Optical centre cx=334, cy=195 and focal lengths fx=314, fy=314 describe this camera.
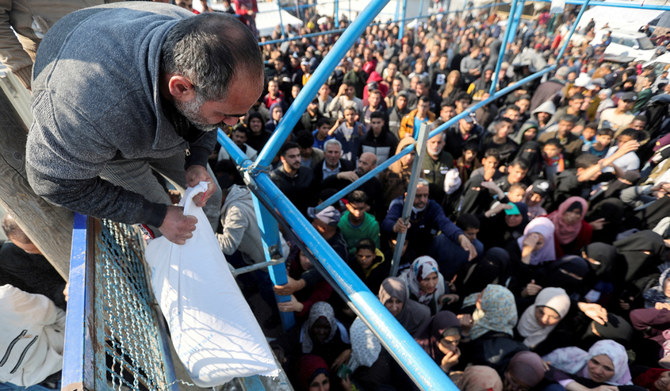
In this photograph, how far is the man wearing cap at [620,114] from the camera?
466 cm

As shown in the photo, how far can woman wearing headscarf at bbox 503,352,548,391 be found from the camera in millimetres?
2301

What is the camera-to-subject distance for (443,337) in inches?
96.8

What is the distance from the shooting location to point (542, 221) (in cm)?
334

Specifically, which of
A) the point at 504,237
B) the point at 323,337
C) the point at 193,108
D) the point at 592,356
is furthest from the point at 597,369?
the point at 193,108

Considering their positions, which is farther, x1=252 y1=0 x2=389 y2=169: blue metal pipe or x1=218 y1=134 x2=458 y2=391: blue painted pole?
x1=252 y1=0 x2=389 y2=169: blue metal pipe

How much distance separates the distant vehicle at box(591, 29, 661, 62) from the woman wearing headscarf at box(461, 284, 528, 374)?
337 centimetres

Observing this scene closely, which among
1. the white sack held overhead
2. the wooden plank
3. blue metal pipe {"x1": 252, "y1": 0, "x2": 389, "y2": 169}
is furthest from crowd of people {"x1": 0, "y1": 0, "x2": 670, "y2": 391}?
blue metal pipe {"x1": 252, "y1": 0, "x2": 389, "y2": 169}

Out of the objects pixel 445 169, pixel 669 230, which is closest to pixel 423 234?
pixel 445 169

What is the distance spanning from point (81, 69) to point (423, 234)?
3.43 metres

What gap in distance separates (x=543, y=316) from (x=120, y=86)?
3.38m

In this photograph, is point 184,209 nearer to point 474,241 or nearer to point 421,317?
point 421,317

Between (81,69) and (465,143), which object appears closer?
(81,69)

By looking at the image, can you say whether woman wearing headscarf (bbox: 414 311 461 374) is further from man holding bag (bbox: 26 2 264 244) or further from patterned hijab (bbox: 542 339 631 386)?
man holding bag (bbox: 26 2 264 244)

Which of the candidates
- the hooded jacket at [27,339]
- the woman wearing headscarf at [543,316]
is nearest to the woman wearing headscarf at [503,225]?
the woman wearing headscarf at [543,316]
